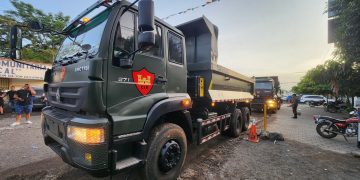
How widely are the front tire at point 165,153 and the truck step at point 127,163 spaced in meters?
0.20

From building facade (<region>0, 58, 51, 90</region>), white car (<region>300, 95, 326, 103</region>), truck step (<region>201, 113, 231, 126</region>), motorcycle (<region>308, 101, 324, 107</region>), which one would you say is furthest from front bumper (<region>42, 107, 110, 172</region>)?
white car (<region>300, 95, 326, 103</region>)

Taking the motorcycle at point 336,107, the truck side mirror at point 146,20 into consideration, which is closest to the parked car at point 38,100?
the truck side mirror at point 146,20

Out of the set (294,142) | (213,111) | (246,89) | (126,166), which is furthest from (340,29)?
(126,166)

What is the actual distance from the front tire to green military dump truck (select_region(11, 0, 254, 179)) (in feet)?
0.04

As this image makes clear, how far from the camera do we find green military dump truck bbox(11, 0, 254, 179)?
2279mm

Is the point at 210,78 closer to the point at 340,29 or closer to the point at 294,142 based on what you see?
the point at 294,142

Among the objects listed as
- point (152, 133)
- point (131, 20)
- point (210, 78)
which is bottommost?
point (152, 133)

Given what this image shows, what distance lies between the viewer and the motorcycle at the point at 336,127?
6.45 m

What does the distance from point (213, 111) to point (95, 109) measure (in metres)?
3.45

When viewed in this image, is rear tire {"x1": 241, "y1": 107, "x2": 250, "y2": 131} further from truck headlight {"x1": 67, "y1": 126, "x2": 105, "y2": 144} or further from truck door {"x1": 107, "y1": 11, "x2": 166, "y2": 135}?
truck headlight {"x1": 67, "y1": 126, "x2": 105, "y2": 144}

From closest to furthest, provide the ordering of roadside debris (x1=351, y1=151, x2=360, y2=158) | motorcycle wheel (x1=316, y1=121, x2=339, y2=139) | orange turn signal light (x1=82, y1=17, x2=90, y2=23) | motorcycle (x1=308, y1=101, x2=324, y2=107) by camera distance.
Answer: orange turn signal light (x1=82, y1=17, x2=90, y2=23) → roadside debris (x1=351, y1=151, x2=360, y2=158) → motorcycle wheel (x1=316, y1=121, x2=339, y2=139) → motorcycle (x1=308, y1=101, x2=324, y2=107)

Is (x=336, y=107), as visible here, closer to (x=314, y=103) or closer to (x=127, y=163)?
(x=314, y=103)

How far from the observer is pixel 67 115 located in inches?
107

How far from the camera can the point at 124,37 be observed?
266 cm
